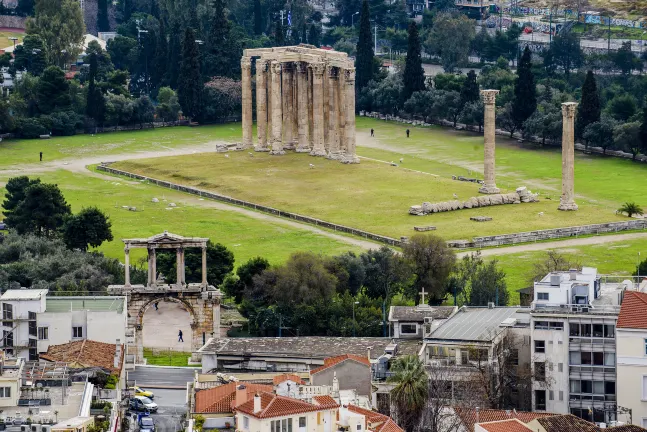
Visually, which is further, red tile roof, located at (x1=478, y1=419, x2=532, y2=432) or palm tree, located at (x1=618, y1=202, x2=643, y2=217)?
palm tree, located at (x1=618, y1=202, x2=643, y2=217)

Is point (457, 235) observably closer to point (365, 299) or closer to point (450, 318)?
point (365, 299)

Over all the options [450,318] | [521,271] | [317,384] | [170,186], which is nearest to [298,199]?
[170,186]

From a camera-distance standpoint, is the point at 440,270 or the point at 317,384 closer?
the point at 317,384

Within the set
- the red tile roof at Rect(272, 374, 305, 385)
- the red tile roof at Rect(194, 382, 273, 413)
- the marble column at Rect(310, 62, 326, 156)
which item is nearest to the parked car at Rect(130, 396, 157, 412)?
the red tile roof at Rect(194, 382, 273, 413)

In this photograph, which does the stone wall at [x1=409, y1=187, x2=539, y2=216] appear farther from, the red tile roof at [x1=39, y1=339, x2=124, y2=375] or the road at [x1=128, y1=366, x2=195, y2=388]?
the red tile roof at [x1=39, y1=339, x2=124, y2=375]

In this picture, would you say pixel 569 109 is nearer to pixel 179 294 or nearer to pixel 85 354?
pixel 179 294
